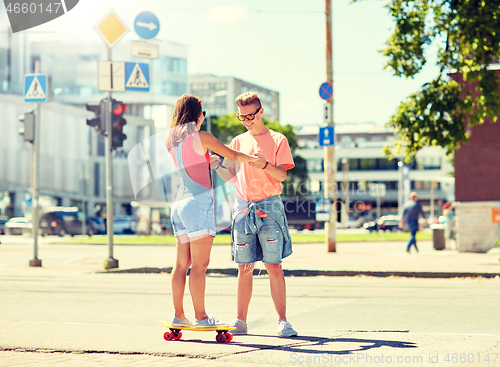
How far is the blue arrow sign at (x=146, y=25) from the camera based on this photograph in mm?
15859

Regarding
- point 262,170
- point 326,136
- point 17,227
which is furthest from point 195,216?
point 17,227

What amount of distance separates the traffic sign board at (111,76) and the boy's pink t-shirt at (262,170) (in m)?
9.91

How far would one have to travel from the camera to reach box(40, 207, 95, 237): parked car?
45.2m

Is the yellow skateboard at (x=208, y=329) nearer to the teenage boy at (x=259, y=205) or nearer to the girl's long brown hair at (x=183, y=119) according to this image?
the teenage boy at (x=259, y=205)

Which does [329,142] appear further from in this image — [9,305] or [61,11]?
[9,305]

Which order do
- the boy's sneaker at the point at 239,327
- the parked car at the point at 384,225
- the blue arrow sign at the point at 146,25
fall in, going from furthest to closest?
the parked car at the point at 384,225
the blue arrow sign at the point at 146,25
the boy's sneaker at the point at 239,327

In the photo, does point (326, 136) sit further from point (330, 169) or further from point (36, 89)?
point (36, 89)

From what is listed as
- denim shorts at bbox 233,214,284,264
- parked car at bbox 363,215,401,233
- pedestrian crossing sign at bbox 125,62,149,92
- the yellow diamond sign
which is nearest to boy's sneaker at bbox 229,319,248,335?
denim shorts at bbox 233,214,284,264

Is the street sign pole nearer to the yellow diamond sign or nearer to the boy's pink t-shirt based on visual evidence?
the yellow diamond sign

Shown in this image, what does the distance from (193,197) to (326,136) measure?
47.9 ft

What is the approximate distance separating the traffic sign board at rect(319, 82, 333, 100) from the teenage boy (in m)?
14.4

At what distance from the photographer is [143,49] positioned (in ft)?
49.6

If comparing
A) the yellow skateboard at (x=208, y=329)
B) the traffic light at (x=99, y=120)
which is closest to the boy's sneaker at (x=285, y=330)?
the yellow skateboard at (x=208, y=329)

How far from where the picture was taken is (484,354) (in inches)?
186
